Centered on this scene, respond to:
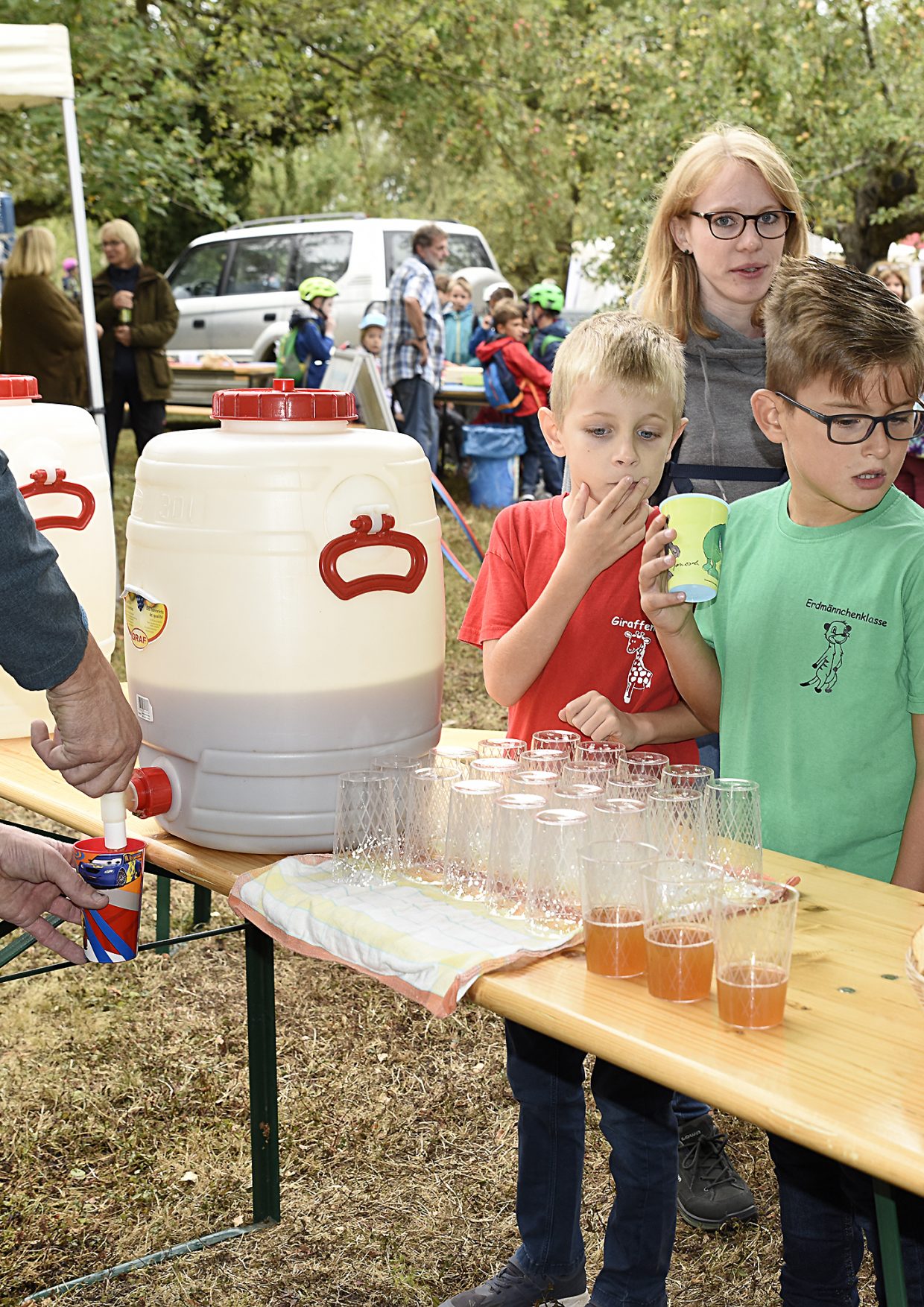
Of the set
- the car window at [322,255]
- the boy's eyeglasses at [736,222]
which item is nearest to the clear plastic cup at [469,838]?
the boy's eyeglasses at [736,222]

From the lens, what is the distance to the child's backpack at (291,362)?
9.83m

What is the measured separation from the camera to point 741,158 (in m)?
2.46

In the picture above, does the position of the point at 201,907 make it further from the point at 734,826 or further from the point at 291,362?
the point at 291,362

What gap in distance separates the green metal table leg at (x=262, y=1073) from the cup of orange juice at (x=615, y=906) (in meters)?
0.97

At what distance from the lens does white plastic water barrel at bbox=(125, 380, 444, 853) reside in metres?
1.71

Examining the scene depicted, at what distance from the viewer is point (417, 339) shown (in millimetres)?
9938

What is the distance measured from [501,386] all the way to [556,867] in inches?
350

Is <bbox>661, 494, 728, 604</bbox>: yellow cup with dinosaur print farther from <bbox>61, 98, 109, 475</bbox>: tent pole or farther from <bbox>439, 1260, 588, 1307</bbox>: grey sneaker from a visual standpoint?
<bbox>61, 98, 109, 475</bbox>: tent pole

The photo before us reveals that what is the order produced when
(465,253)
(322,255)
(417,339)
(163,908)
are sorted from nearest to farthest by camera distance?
1. (163,908)
2. (417,339)
3. (322,255)
4. (465,253)

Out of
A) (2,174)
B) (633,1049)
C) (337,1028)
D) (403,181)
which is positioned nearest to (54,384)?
(2,174)

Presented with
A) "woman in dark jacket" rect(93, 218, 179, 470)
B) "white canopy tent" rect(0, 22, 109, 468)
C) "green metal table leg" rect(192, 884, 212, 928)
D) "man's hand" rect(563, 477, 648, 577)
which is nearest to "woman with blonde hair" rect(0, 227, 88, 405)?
"woman in dark jacket" rect(93, 218, 179, 470)

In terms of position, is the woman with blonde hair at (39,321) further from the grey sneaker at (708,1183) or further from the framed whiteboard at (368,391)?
the grey sneaker at (708,1183)

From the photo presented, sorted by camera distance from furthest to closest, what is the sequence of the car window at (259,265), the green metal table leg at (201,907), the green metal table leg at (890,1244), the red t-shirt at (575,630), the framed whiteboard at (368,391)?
the car window at (259,265)
the framed whiteboard at (368,391)
the green metal table leg at (201,907)
the red t-shirt at (575,630)
the green metal table leg at (890,1244)

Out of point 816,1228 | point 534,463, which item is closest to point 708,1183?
point 816,1228
